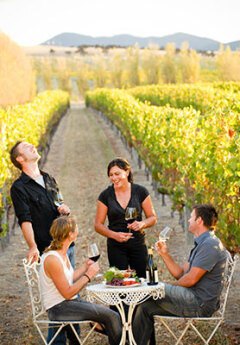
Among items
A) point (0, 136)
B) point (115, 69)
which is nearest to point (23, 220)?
point (0, 136)

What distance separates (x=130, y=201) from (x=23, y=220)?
915 mm

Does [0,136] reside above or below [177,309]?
above

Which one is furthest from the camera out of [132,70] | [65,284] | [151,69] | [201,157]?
[132,70]

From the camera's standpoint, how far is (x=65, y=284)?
4094 millimetres

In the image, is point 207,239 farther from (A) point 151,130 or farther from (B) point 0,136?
(A) point 151,130

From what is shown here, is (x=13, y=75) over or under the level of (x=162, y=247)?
over

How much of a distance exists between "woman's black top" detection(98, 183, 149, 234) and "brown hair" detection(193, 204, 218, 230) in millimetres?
708

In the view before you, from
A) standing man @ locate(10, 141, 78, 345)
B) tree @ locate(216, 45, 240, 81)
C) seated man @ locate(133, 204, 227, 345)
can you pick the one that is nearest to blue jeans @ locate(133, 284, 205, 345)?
seated man @ locate(133, 204, 227, 345)

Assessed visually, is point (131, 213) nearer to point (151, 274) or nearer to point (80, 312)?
point (151, 274)

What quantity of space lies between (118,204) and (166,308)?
3.41 feet

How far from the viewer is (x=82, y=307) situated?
421 cm

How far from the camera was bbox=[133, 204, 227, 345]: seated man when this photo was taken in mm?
4184

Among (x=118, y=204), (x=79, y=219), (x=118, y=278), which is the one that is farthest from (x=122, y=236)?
(x=79, y=219)

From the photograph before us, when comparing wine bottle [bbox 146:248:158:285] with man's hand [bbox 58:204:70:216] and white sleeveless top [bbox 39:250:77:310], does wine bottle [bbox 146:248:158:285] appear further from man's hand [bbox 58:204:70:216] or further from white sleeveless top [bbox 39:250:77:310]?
man's hand [bbox 58:204:70:216]
